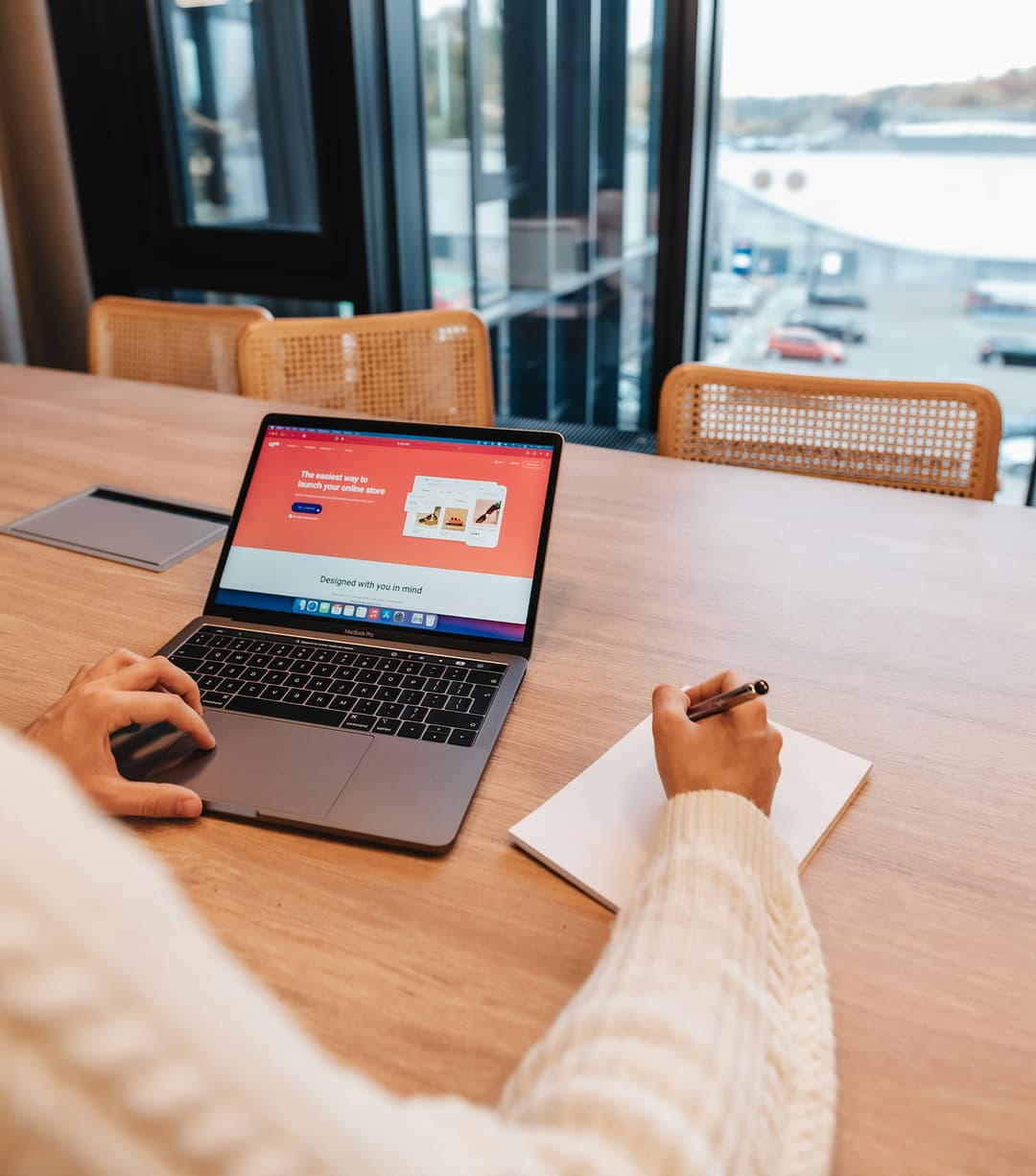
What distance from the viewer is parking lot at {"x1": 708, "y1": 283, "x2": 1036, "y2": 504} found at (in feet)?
8.54

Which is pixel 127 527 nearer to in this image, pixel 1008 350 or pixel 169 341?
pixel 169 341

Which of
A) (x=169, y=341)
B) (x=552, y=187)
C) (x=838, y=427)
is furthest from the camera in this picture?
(x=552, y=187)

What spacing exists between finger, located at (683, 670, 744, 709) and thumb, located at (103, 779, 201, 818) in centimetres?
39

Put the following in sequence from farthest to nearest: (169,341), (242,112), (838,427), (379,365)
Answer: (242,112), (169,341), (379,365), (838,427)

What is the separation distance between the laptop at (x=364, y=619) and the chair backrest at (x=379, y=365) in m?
0.89

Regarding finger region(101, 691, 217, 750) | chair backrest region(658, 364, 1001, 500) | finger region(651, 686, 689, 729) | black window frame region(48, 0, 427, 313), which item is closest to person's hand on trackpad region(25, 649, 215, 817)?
finger region(101, 691, 217, 750)

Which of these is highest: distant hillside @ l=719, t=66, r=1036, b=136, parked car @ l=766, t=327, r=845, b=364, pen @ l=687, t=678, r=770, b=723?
distant hillside @ l=719, t=66, r=1036, b=136

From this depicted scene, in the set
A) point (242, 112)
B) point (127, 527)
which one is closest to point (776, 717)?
point (127, 527)

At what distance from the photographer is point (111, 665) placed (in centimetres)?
83

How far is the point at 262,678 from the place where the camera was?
92cm

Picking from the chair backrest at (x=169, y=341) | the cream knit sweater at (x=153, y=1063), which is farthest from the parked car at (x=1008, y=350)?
the cream knit sweater at (x=153, y=1063)

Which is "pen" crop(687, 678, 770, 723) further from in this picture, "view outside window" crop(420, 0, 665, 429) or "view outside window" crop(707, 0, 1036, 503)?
"view outside window" crop(420, 0, 665, 429)

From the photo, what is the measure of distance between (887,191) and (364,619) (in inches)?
85.8

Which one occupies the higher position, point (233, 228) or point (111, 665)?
point (233, 228)
